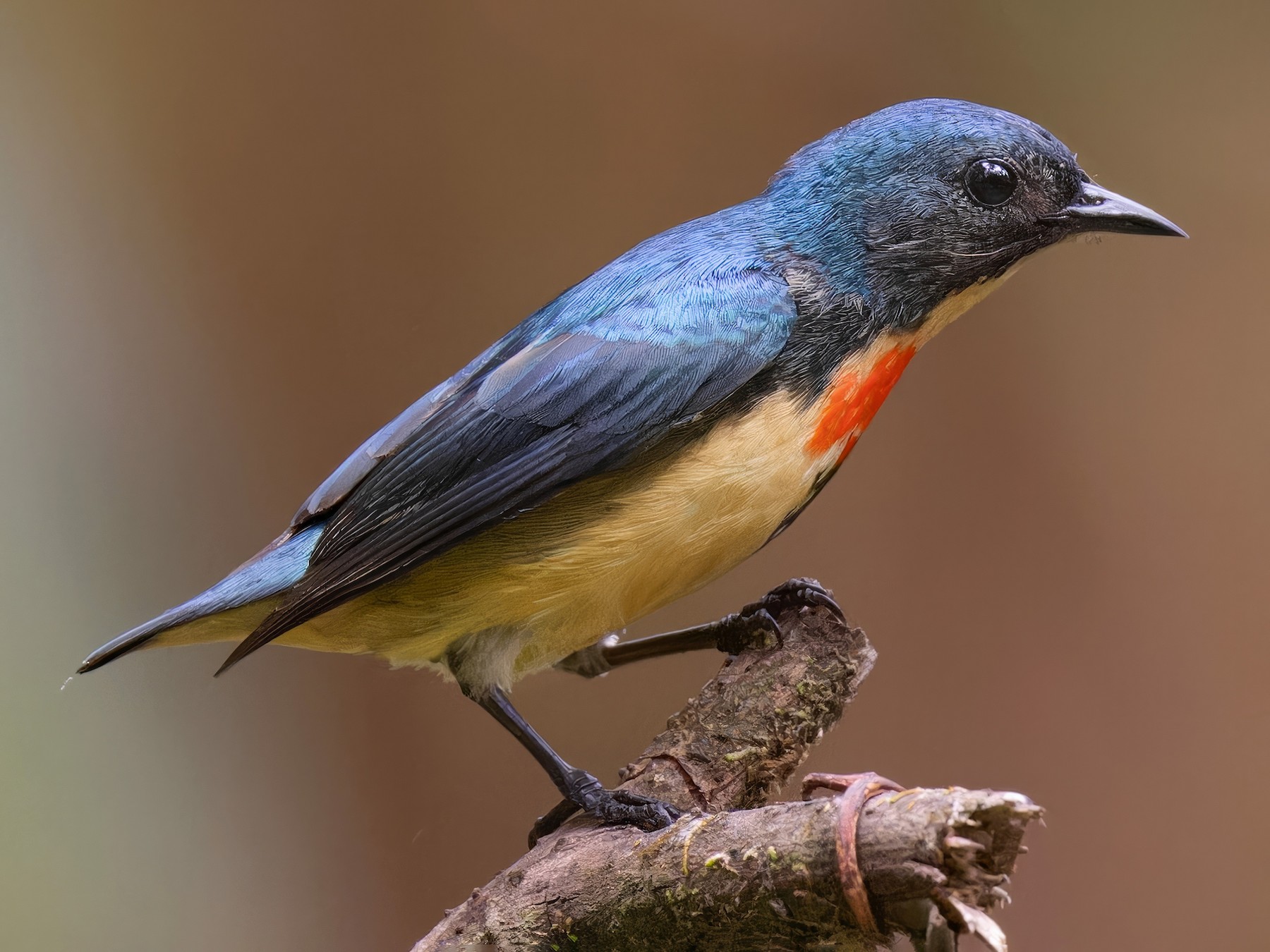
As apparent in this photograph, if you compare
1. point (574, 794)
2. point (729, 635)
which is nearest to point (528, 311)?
point (729, 635)

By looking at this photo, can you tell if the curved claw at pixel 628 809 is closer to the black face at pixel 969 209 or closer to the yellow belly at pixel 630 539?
the yellow belly at pixel 630 539

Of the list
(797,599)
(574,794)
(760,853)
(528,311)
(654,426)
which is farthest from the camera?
(528,311)

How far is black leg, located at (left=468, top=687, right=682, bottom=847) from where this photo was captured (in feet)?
5.67

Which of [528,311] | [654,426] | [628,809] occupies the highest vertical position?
[528,311]

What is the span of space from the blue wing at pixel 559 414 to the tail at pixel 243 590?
7 cm

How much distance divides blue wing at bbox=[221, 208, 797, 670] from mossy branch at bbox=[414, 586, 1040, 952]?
503 mm

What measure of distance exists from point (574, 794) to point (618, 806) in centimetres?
10

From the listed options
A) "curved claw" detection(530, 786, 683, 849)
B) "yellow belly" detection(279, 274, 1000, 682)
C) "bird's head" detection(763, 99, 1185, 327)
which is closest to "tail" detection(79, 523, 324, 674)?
"yellow belly" detection(279, 274, 1000, 682)

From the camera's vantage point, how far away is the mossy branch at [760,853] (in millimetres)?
1123

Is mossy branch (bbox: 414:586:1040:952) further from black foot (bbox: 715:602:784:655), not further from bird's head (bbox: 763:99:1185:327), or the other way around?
bird's head (bbox: 763:99:1185:327)

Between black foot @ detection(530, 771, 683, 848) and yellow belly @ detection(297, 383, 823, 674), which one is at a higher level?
yellow belly @ detection(297, 383, 823, 674)

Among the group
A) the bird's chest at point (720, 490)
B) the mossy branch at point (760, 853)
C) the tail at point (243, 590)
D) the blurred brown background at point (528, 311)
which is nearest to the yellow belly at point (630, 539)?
the bird's chest at point (720, 490)

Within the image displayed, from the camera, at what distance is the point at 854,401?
182 centimetres

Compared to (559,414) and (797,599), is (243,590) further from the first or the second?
(797,599)
